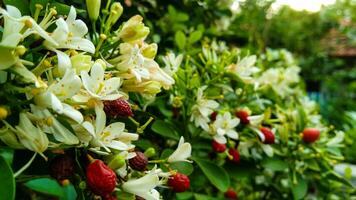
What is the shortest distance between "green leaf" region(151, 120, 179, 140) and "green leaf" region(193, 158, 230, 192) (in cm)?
8

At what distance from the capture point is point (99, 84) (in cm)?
69

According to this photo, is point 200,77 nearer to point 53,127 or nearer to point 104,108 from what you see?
point 104,108

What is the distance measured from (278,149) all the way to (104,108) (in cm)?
78

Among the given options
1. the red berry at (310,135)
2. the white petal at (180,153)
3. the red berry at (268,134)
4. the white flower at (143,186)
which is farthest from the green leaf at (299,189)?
the white flower at (143,186)

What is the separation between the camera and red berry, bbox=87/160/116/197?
0.68 meters

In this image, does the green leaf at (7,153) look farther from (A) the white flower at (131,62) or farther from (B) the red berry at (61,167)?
(A) the white flower at (131,62)

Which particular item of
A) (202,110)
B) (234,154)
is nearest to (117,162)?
(202,110)

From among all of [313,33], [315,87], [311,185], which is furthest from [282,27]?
[311,185]

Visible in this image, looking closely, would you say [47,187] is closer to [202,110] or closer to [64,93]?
[202,110]

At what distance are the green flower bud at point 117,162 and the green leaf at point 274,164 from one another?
68cm

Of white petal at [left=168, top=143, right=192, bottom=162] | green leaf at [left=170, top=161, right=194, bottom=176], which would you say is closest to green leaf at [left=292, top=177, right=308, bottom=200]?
green leaf at [left=170, top=161, right=194, bottom=176]

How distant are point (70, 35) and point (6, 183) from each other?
0.22m

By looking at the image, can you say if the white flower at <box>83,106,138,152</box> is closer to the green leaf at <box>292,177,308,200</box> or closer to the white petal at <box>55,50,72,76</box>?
Answer: the white petal at <box>55,50,72,76</box>

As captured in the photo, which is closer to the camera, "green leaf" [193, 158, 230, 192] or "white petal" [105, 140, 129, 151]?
"white petal" [105, 140, 129, 151]
